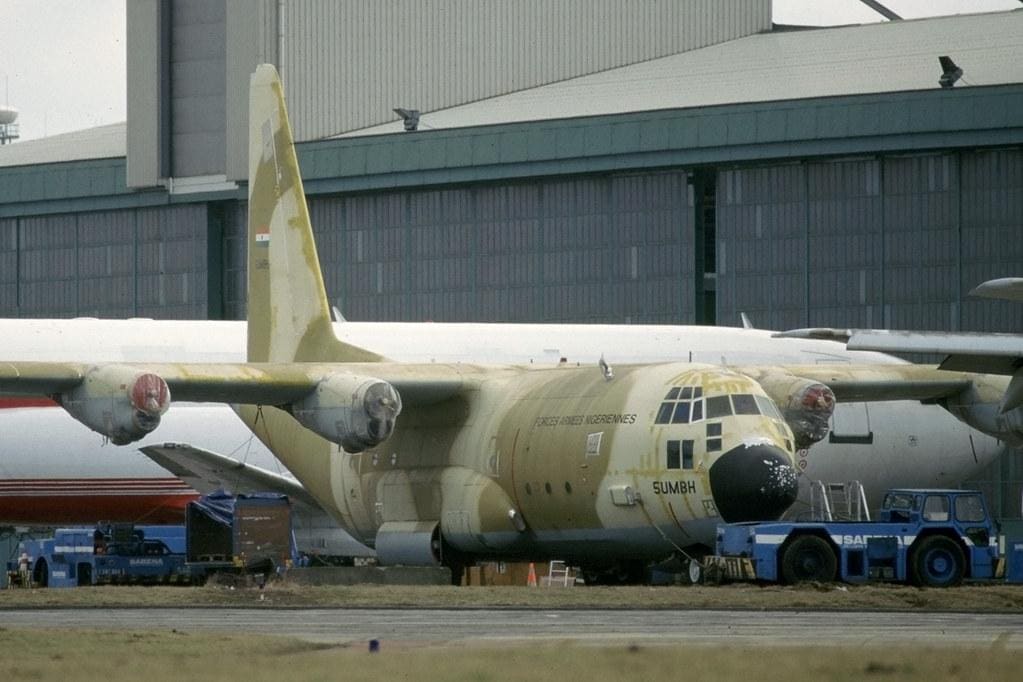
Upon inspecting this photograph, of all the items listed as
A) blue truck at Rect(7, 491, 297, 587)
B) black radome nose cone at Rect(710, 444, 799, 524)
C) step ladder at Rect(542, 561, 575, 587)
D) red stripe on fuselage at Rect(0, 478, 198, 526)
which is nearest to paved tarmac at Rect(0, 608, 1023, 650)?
black radome nose cone at Rect(710, 444, 799, 524)

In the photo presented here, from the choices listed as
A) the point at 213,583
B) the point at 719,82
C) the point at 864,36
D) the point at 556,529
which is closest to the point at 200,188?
the point at 719,82

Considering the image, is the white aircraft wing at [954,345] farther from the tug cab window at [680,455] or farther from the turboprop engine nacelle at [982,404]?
the turboprop engine nacelle at [982,404]

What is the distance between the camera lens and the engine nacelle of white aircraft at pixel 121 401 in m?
29.8

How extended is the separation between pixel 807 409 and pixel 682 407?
4.11 m

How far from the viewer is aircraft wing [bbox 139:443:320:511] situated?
40688 millimetres

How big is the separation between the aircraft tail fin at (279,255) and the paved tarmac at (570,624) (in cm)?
1353

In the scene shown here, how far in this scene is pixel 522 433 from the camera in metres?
32.0

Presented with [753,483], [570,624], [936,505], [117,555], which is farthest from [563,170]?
A: [570,624]

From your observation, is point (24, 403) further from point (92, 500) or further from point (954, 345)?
point (954, 345)

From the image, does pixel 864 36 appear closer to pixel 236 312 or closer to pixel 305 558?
pixel 236 312

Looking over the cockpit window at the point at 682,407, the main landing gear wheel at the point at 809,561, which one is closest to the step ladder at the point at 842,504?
the main landing gear wheel at the point at 809,561

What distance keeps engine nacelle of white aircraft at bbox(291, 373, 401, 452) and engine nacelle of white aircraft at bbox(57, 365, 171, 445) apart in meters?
2.60

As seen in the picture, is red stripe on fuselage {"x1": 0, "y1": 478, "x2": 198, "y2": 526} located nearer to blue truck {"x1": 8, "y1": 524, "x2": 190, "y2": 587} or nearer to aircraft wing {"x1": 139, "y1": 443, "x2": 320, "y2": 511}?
blue truck {"x1": 8, "y1": 524, "x2": 190, "y2": 587}

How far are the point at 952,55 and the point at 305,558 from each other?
33.6 metres
